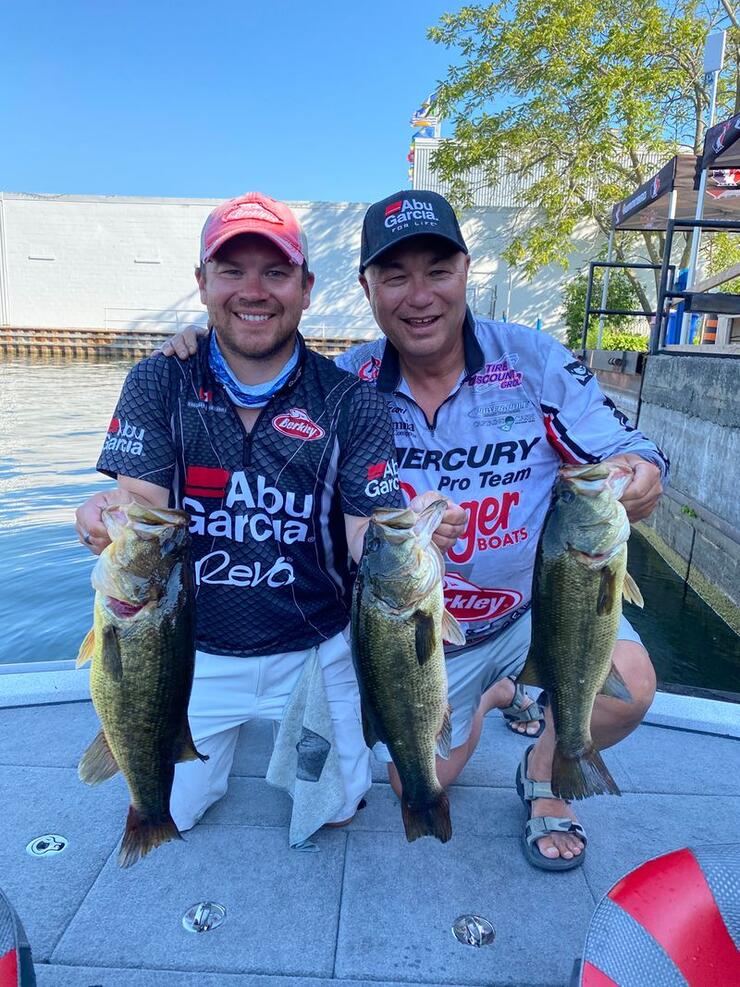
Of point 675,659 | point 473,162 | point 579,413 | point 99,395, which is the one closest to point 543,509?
point 579,413

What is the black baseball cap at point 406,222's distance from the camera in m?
2.87

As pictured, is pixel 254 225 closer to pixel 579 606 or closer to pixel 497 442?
pixel 497 442

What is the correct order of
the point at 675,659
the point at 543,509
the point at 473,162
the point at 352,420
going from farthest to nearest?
the point at 473,162, the point at 675,659, the point at 543,509, the point at 352,420

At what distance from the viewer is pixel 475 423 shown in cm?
303

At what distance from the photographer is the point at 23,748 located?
3393 mm

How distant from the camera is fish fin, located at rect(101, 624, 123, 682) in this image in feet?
6.97

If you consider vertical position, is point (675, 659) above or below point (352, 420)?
below

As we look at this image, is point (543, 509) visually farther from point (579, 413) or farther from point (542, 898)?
point (542, 898)

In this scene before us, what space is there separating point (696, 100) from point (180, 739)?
25778 millimetres

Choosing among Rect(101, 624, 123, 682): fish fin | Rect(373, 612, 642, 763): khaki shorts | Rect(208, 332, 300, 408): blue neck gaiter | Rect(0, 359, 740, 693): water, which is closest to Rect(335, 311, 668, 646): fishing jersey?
Rect(373, 612, 642, 763): khaki shorts

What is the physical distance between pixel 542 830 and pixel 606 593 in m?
1.14

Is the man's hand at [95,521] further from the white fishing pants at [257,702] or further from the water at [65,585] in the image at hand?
the water at [65,585]

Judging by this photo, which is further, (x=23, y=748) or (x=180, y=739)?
(x=23, y=748)

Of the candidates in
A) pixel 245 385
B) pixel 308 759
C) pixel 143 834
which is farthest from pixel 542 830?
pixel 245 385
